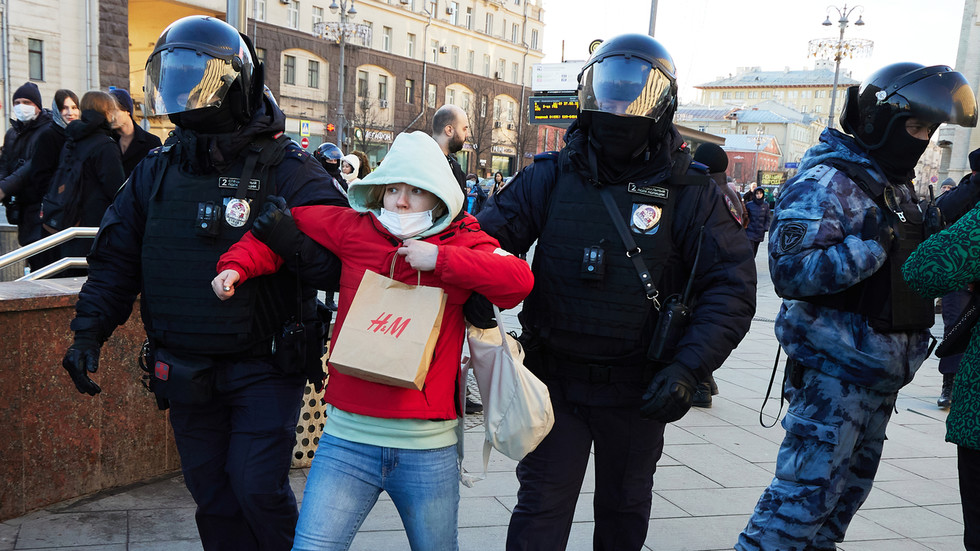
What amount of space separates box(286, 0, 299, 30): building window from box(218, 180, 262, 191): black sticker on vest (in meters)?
39.1

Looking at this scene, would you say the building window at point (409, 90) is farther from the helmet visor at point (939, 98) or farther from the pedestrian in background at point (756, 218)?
the helmet visor at point (939, 98)

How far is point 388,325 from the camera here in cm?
231

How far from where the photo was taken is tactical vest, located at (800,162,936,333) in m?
2.88

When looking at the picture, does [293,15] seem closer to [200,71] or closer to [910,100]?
[200,71]

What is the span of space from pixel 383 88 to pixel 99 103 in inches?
1573

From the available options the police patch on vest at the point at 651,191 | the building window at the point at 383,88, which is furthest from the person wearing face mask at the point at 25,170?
the building window at the point at 383,88

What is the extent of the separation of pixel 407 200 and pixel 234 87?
2.73ft

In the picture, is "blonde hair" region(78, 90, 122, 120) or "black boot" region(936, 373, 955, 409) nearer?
"blonde hair" region(78, 90, 122, 120)

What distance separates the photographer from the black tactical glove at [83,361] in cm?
262

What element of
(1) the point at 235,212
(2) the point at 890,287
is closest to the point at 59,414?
(1) the point at 235,212

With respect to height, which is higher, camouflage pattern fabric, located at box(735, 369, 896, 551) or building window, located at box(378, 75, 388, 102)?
building window, located at box(378, 75, 388, 102)

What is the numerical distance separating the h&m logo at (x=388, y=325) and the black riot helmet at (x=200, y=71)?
98cm

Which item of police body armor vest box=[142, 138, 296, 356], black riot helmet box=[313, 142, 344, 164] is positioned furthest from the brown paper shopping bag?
black riot helmet box=[313, 142, 344, 164]

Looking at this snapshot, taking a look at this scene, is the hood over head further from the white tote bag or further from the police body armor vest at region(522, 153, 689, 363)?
the police body armor vest at region(522, 153, 689, 363)
